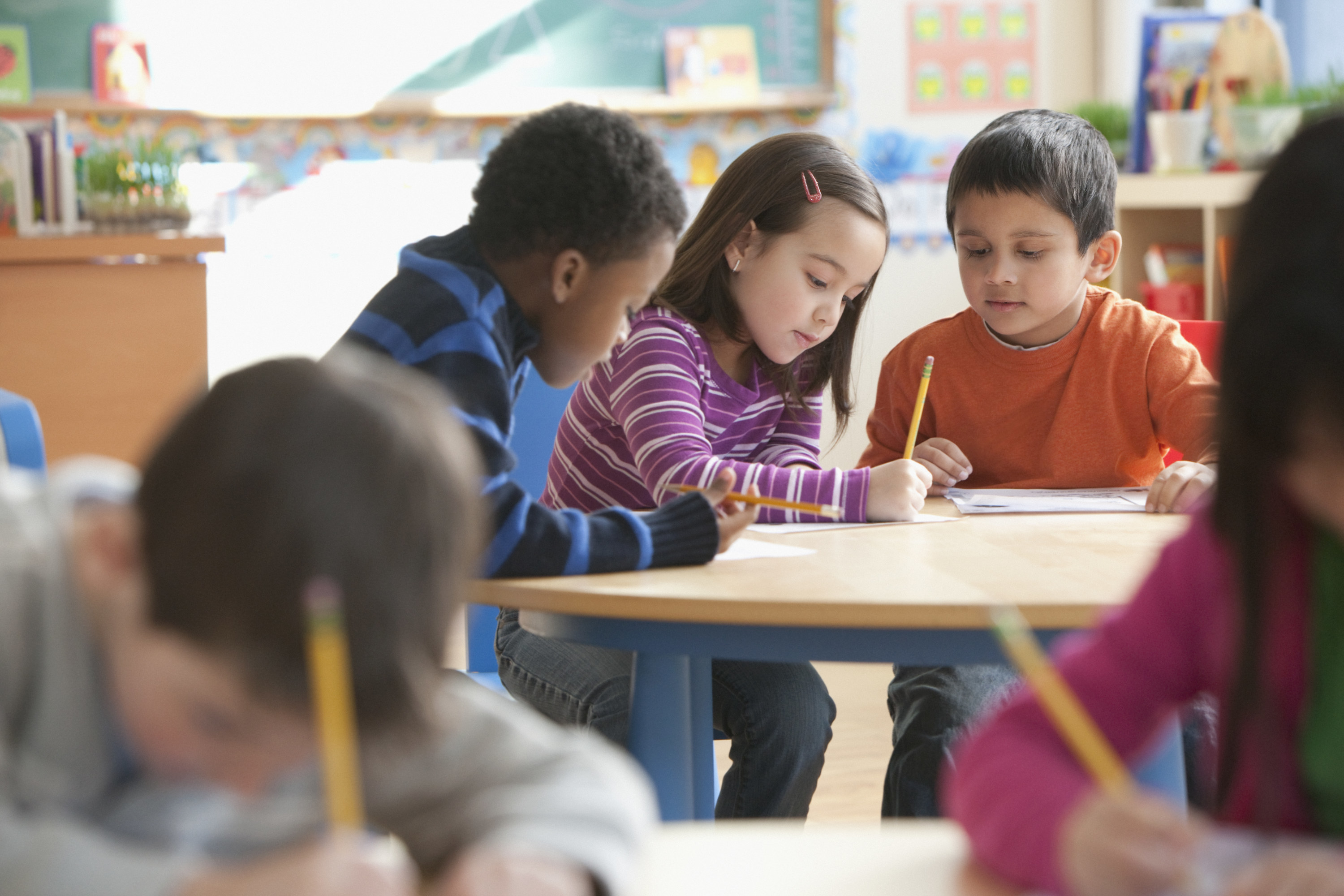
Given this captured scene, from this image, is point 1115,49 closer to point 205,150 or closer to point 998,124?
point 998,124

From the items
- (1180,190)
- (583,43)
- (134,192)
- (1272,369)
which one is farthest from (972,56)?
(1272,369)

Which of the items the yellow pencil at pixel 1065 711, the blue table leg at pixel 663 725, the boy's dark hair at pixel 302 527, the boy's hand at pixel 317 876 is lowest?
the blue table leg at pixel 663 725

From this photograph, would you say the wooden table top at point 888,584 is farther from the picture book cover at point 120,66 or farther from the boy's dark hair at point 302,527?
the picture book cover at point 120,66

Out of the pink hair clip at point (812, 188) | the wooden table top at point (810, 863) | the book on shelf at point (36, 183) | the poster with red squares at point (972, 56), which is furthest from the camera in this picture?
the poster with red squares at point (972, 56)

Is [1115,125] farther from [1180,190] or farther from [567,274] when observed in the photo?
[567,274]

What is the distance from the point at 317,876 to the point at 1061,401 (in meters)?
1.36

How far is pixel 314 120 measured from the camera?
135 inches

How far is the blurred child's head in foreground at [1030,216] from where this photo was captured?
1.58m

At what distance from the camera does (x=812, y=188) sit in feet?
5.03

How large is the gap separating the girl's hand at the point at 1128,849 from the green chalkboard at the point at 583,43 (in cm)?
317

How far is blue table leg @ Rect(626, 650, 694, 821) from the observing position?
1.06 metres

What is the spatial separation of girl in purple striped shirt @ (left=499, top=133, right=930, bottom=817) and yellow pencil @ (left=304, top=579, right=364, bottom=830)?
86 centimetres

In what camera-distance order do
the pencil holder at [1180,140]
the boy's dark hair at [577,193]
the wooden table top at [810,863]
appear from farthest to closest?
1. the pencil holder at [1180,140]
2. the boy's dark hair at [577,193]
3. the wooden table top at [810,863]

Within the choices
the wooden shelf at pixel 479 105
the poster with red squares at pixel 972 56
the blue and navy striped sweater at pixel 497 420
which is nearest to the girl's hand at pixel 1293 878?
the blue and navy striped sweater at pixel 497 420
